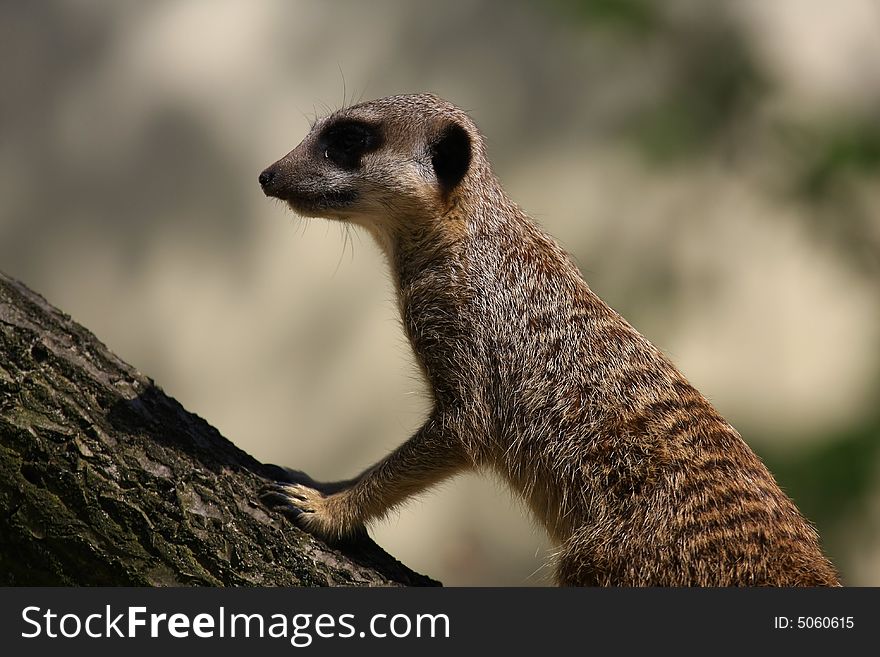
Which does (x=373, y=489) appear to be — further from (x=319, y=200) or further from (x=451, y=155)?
(x=451, y=155)

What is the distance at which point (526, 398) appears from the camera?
3.02 meters

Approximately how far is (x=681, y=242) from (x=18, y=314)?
4.50 metres

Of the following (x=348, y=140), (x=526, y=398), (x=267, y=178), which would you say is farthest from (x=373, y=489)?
(x=348, y=140)

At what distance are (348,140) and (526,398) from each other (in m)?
1.00

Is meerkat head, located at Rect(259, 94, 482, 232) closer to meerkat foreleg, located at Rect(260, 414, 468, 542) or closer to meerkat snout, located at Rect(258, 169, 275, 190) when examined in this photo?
meerkat snout, located at Rect(258, 169, 275, 190)

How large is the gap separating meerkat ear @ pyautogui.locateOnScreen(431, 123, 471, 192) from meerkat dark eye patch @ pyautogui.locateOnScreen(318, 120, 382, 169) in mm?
192

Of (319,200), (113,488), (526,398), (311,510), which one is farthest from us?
(319,200)

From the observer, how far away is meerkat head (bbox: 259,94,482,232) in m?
3.13

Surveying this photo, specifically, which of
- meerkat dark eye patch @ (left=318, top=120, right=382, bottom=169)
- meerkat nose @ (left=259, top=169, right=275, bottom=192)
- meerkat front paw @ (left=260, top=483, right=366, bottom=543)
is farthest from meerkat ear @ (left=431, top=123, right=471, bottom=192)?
meerkat front paw @ (left=260, top=483, right=366, bottom=543)

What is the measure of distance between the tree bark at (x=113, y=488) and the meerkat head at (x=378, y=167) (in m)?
0.80

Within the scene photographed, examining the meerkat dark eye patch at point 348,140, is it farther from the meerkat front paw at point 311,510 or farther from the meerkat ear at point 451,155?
the meerkat front paw at point 311,510

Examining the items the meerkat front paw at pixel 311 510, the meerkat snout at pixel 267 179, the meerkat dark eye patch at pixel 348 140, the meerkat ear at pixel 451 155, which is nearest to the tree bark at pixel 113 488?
the meerkat front paw at pixel 311 510

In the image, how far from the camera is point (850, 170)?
5.84 meters

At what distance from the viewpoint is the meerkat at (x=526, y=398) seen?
271cm
